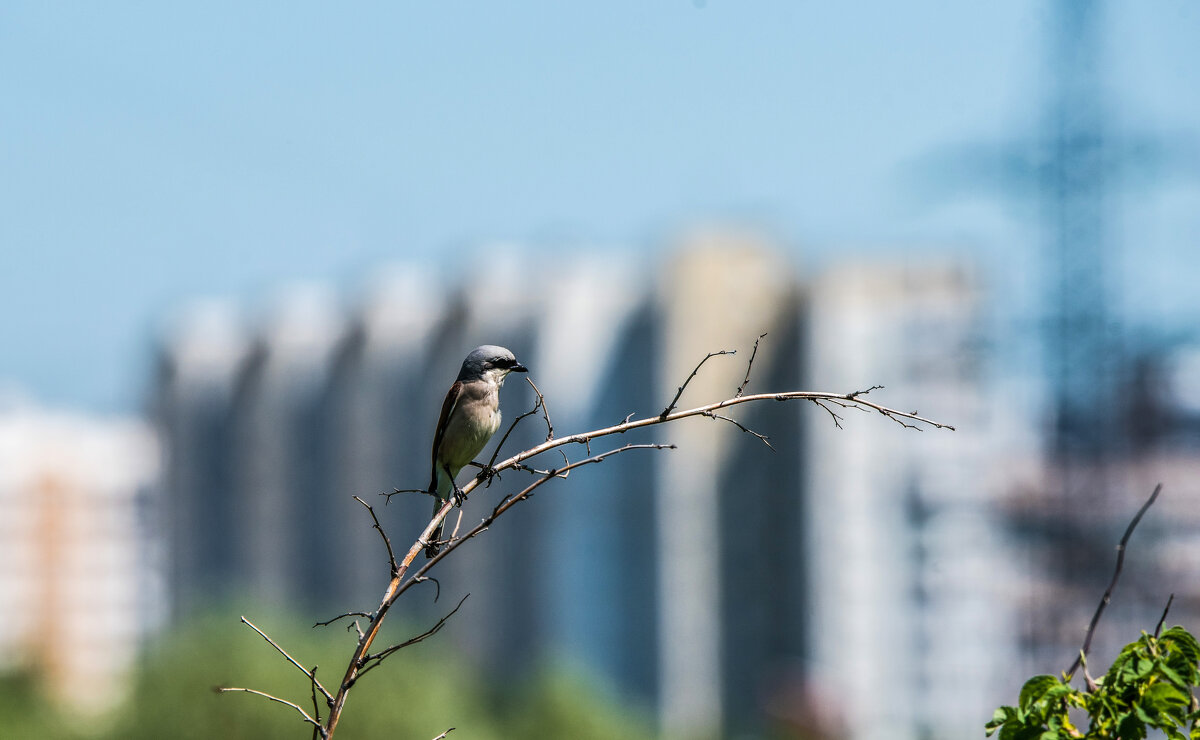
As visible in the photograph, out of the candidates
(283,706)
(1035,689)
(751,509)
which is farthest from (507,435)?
(751,509)

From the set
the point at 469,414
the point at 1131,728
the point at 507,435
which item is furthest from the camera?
the point at 469,414

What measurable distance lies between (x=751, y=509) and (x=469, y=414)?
5692 cm

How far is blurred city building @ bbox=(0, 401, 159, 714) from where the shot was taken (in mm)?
95812

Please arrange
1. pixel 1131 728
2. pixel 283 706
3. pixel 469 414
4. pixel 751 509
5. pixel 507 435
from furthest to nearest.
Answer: pixel 751 509 < pixel 283 706 < pixel 469 414 < pixel 507 435 < pixel 1131 728

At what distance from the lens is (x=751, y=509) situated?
198ft

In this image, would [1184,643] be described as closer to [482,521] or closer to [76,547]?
[482,521]

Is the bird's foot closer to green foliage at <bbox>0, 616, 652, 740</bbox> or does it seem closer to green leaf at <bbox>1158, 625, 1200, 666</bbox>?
green leaf at <bbox>1158, 625, 1200, 666</bbox>

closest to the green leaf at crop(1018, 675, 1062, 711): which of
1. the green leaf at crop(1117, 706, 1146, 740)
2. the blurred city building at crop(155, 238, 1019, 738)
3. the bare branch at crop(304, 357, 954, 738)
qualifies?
the green leaf at crop(1117, 706, 1146, 740)

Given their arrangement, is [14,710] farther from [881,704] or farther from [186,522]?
[186,522]

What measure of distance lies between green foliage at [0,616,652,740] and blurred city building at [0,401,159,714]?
56.4 meters

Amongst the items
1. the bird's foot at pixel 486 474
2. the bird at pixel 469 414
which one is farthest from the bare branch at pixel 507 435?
the bird at pixel 469 414

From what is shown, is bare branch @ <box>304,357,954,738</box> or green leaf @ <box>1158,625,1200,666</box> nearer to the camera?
bare branch @ <box>304,357,954,738</box>

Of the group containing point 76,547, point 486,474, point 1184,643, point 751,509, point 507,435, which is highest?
point 507,435

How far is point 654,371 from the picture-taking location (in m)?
59.2
